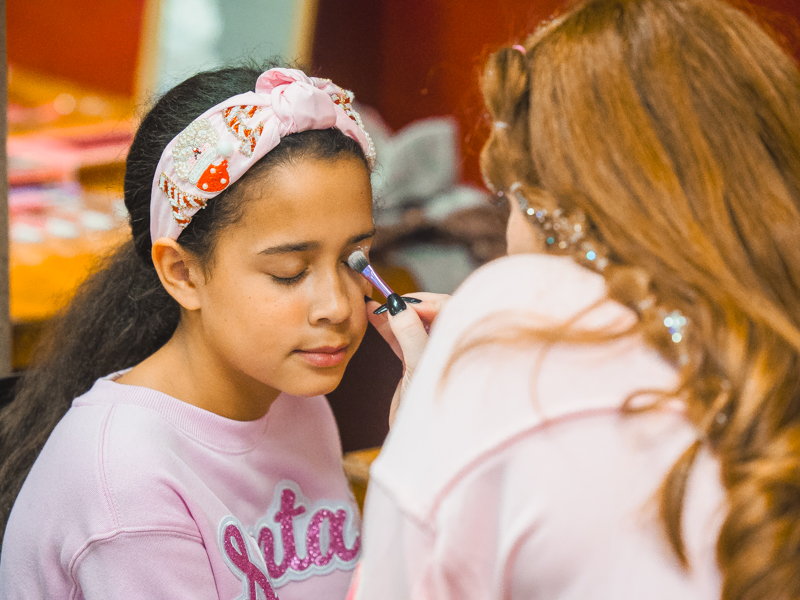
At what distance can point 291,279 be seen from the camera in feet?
2.81

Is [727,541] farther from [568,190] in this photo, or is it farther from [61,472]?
[61,472]

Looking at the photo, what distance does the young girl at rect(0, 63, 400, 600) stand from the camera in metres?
0.82

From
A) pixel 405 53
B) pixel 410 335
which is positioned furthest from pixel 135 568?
pixel 405 53

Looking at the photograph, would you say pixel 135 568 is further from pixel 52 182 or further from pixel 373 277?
pixel 52 182

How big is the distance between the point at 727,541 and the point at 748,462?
57 mm

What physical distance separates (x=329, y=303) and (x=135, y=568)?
0.39 metres

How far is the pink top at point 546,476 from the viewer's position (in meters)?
0.46

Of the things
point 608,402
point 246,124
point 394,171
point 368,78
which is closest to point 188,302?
point 246,124

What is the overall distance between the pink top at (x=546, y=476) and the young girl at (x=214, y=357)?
389mm

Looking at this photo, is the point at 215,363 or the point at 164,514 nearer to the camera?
the point at 164,514

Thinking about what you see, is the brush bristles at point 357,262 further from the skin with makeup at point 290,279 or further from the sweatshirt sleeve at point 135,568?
the sweatshirt sleeve at point 135,568

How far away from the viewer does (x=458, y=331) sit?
52 centimetres

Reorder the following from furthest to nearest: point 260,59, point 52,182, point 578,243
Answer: point 260,59, point 52,182, point 578,243

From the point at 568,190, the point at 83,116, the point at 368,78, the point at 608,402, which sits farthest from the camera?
the point at 368,78
